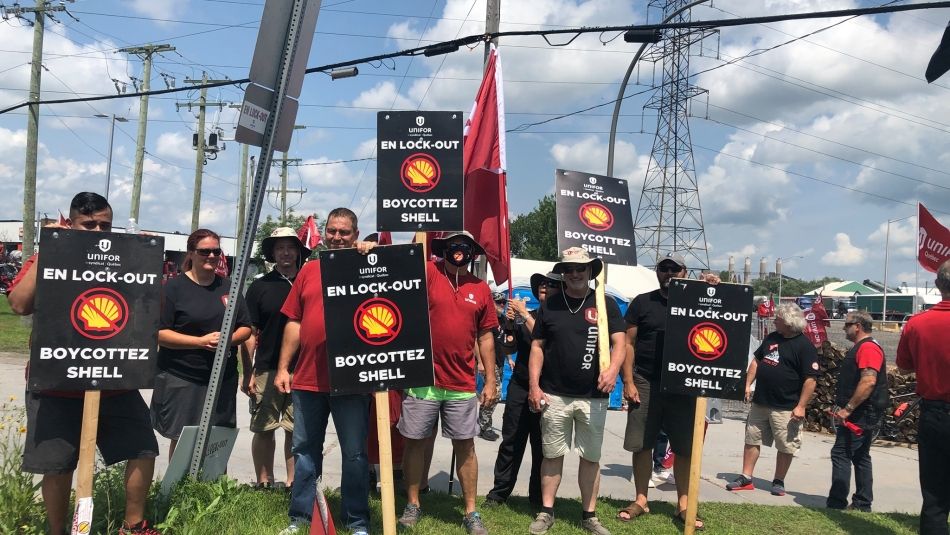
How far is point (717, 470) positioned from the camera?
830 cm

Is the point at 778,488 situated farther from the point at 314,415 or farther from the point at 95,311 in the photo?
the point at 95,311

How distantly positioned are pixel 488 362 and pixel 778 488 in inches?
144

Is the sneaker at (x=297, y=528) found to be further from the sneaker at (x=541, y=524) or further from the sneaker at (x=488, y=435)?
the sneaker at (x=488, y=435)

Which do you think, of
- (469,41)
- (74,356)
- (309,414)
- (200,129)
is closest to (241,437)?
(309,414)

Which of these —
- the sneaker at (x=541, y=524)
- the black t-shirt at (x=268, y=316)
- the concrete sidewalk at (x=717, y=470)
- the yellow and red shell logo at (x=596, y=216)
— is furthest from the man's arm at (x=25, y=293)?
the yellow and red shell logo at (x=596, y=216)

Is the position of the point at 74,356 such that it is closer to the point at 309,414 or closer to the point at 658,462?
the point at 309,414

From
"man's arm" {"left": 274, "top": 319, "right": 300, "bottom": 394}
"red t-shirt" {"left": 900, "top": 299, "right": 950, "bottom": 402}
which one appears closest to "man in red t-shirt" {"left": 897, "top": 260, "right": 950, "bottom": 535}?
"red t-shirt" {"left": 900, "top": 299, "right": 950, "bottom": 402}

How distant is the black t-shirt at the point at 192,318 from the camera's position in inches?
193

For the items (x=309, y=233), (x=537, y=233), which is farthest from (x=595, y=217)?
(x=537, y=233)

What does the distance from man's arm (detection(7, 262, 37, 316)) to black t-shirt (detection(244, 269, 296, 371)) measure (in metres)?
1.83

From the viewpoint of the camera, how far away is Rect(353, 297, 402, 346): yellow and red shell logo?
4359mm

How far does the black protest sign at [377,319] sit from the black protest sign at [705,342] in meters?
1.94

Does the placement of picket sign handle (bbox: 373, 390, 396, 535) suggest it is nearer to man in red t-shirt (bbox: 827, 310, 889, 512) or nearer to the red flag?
man in red t-shirt (bbox: 827, 310, 889, 512)

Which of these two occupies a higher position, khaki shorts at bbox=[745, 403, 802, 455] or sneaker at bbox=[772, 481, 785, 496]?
khaki shorts at bbox=[745, 403, 802, 455]
